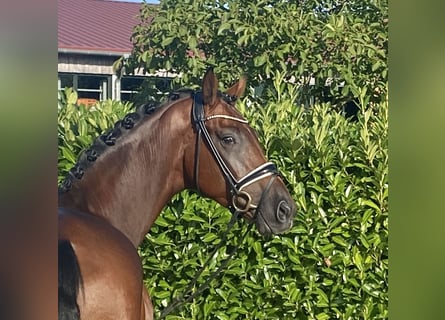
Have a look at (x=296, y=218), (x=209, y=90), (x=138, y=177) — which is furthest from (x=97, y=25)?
(x=296, y=218)

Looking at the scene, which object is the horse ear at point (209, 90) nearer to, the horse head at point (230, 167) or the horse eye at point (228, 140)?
the horse head at point (230, 167)

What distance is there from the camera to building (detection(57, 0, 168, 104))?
310 cm

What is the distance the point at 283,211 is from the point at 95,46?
1206 millimetres

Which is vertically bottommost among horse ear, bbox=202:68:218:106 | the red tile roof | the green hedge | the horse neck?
the green hedge

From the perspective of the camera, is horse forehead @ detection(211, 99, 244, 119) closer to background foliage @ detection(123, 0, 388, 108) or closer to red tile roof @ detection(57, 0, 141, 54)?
background foliage @ detection(123, 0, 388, 108)

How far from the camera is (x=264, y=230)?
9.54ft

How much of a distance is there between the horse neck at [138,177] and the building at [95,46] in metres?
0.53

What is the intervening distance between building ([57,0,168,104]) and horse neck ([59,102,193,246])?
531 millimetres

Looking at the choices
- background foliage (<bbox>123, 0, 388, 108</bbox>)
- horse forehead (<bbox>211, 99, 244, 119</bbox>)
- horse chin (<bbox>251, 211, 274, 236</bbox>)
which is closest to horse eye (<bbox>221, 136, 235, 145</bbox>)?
horse forehead (<bbox>211, 99, 244, 119</bbox>)

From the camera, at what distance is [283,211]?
2910 millimetres

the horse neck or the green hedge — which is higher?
the horse neck

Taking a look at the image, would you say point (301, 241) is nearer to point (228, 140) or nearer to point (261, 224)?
point (261, 224)
